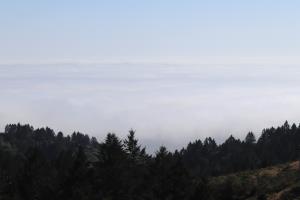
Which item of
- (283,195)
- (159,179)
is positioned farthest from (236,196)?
(159,179)

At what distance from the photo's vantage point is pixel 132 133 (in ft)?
281

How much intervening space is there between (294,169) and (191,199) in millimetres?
30642

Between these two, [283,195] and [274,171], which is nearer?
[283,195]

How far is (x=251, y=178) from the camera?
3435 inches

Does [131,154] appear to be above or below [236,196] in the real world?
above

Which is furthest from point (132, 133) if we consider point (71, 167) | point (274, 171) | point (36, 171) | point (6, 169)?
point (6, 169)

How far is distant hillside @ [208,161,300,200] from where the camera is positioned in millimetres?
64925

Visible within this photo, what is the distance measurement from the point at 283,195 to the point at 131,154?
2773 centimetres

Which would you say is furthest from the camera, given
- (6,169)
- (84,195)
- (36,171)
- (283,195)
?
(6,169)

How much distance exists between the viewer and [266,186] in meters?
76.1

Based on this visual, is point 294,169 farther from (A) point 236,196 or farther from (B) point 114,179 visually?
(B) point 114,179

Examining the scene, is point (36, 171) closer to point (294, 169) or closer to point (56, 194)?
point (56, 194)

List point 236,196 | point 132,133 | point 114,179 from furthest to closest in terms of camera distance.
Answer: point 132,133 < point 236,196 < point 114,179

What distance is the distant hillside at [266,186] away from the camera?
64925 millimetres
